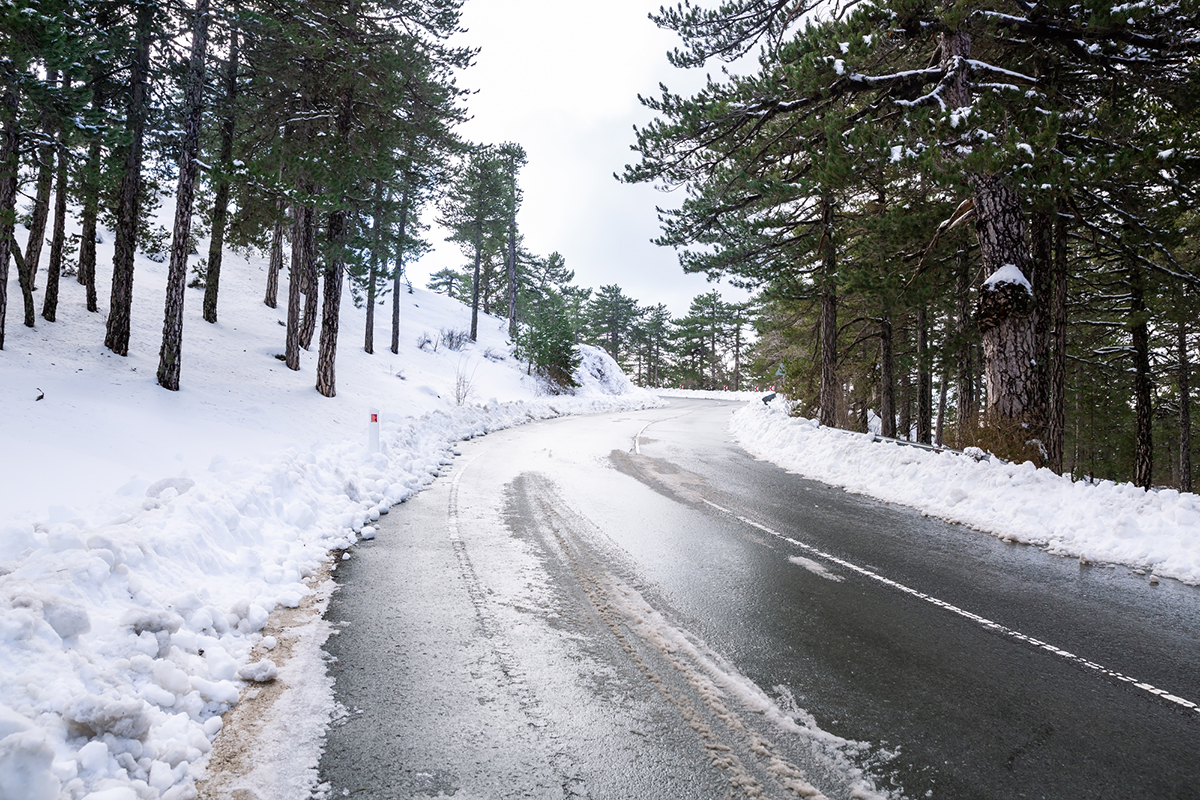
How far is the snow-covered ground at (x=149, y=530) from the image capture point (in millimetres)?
2676

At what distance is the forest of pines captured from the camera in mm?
8484

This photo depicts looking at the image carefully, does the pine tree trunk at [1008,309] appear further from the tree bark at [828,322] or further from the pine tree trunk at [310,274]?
the pine tree trunk at [310,274]

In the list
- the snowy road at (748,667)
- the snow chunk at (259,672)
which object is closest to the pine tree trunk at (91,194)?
the snowy road at (748,667)

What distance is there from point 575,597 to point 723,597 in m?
1.28

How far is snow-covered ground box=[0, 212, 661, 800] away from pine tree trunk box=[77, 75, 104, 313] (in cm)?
144

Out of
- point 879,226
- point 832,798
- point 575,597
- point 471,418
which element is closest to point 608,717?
point 832,798

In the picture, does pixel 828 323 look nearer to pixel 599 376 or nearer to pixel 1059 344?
pixel 1059 344

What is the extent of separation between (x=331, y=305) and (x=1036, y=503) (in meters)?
15.9

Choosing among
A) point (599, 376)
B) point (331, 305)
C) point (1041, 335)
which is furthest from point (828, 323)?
point (599, 376)

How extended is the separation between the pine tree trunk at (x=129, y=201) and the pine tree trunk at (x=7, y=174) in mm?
1819

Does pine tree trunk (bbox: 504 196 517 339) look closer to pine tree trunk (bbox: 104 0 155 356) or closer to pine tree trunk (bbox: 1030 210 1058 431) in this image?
pine tree trunk (bbox: 104 0 155 356)

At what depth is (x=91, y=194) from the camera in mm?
12203

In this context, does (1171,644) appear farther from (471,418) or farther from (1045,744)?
(471,418)

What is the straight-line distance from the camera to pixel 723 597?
4.98 metres
